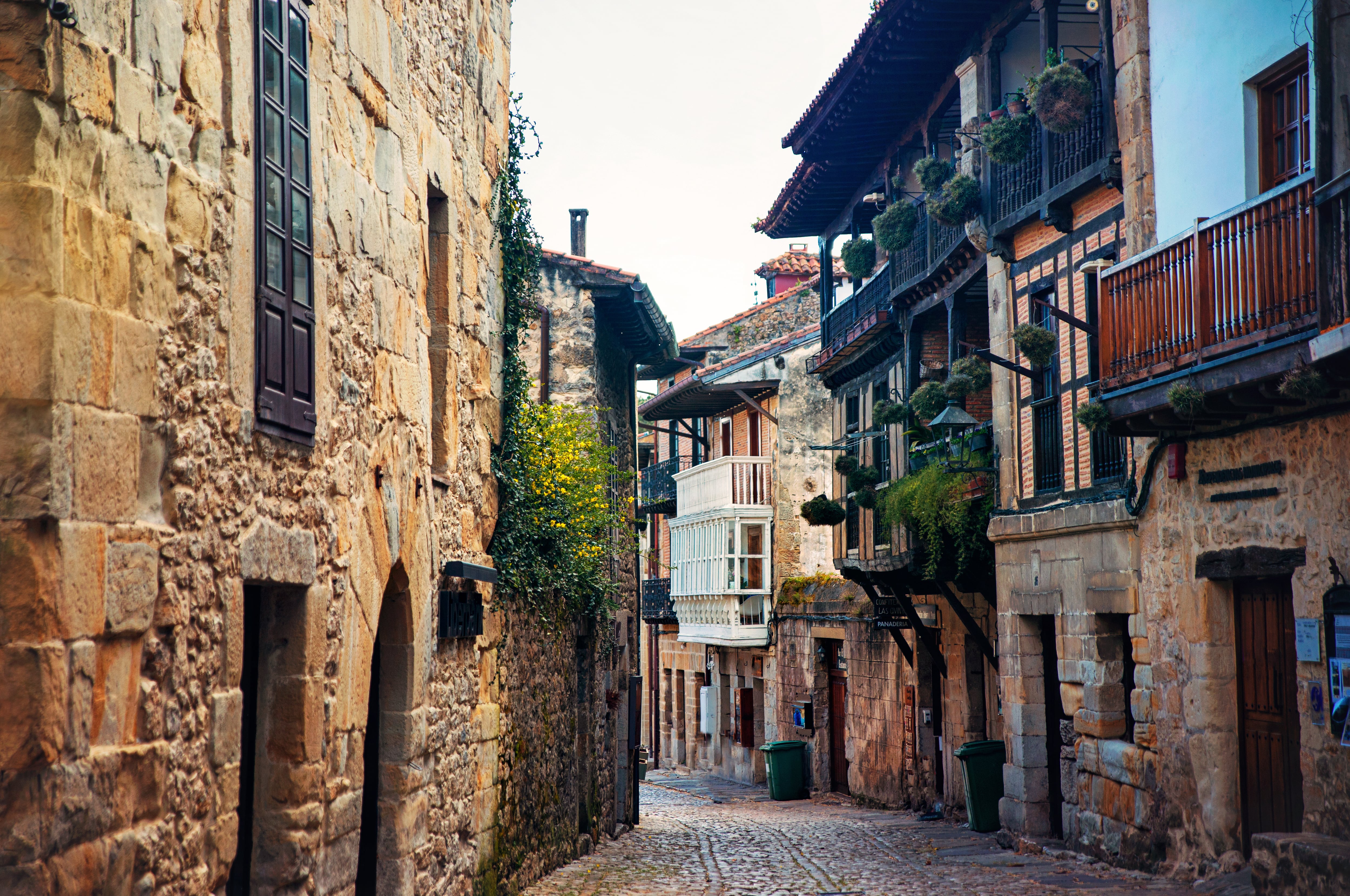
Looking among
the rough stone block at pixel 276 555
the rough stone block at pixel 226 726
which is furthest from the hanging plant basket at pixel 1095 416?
the rough stone block at pixel 226 726

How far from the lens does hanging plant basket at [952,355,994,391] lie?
576 inches

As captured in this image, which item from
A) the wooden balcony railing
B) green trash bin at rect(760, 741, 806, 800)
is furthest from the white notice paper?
green trash bin at rect(760, 741, 806, 800)

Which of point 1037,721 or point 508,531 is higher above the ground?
point 508,531

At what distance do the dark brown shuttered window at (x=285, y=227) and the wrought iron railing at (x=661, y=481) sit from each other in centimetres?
2629

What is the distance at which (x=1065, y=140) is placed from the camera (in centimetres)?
1273

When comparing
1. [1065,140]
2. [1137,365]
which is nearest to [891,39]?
[1065,140]

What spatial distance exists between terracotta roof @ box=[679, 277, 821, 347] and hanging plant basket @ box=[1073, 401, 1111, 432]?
20.0m

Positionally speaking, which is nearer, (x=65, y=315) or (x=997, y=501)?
(x=65, y=315)

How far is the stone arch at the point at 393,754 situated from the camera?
6734 mm

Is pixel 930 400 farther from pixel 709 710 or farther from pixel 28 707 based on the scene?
pixel 709 710

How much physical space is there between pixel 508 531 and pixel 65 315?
19.8 feet

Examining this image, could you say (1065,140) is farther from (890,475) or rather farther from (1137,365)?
(890,475)

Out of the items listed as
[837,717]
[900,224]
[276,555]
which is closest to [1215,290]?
[276,555]

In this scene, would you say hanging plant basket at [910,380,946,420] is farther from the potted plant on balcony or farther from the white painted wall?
the white painted wall
